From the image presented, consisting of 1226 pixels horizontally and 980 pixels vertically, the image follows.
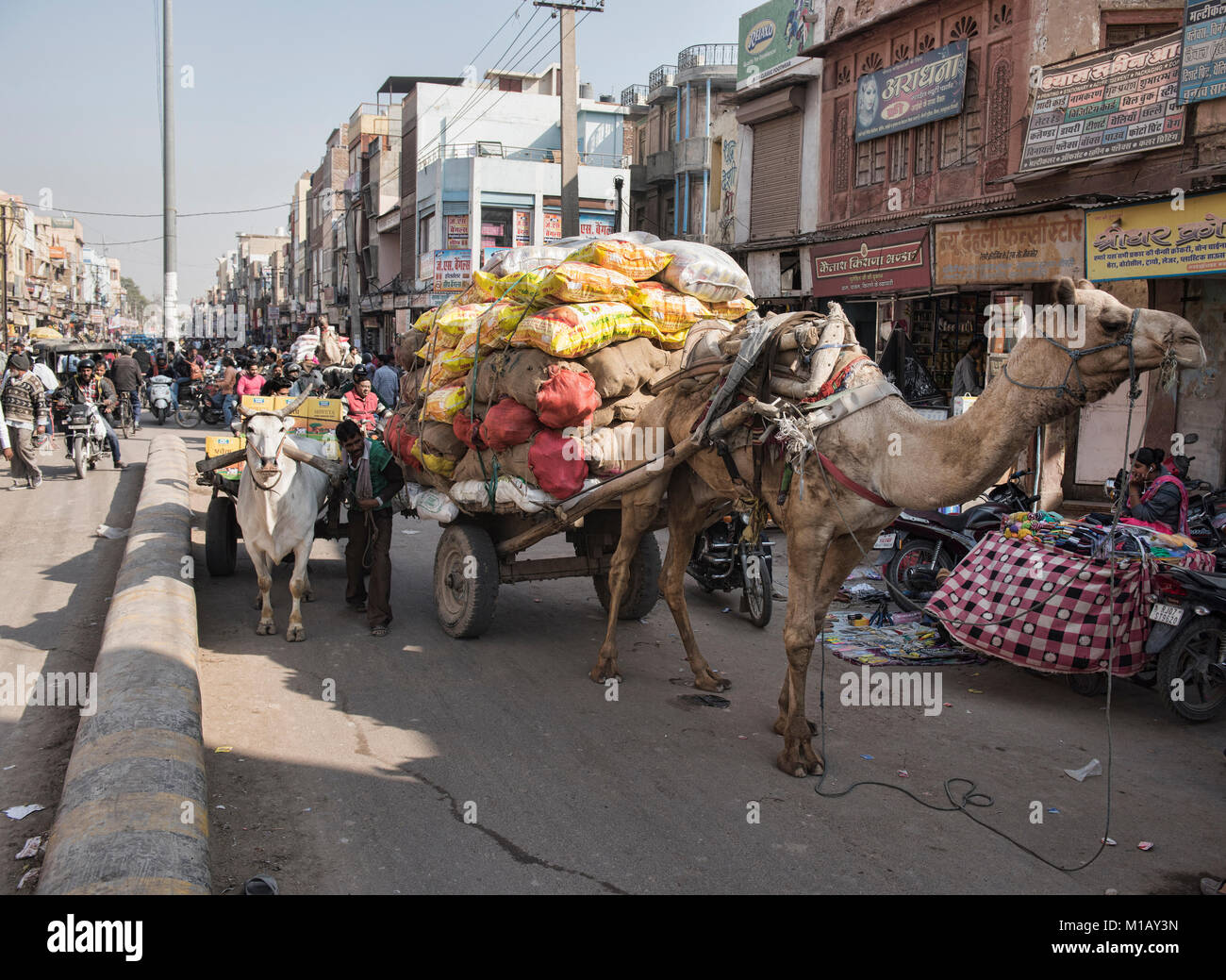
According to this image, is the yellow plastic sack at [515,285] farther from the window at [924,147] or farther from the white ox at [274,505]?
the window at [924,147]

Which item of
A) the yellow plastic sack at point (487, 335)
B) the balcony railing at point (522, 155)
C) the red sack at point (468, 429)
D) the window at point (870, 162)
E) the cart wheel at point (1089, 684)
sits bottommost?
the cart wheel at point (1089, 684)

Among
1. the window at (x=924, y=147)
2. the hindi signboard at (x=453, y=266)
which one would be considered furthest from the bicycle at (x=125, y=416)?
the window at (x=924, y=147)

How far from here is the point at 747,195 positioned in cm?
Answer: 2228

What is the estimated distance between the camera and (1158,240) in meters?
11.2

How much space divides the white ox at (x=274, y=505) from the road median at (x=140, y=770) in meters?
0.69

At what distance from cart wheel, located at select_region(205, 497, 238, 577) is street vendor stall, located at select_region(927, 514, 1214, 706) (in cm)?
689

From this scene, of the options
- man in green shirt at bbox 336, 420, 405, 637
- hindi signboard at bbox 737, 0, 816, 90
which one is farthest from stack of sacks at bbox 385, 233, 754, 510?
hindi signboard at bbox 737, 0, 816, 90

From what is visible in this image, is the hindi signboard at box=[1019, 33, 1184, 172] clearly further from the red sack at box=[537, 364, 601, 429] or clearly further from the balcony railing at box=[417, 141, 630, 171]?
the balcony railing at box=[417, 141, 630, 171]

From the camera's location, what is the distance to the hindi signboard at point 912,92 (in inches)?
615

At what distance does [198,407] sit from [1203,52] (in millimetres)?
24516

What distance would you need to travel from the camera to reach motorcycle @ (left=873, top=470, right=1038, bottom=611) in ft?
Answer: 29.3

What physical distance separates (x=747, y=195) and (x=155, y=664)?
18.9 m

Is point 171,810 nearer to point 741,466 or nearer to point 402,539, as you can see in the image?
point 741,466
